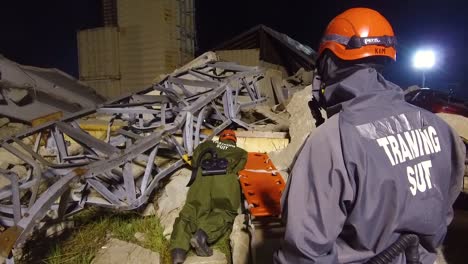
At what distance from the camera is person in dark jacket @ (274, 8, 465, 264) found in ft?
4.16

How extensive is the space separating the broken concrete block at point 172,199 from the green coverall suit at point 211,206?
489 mm

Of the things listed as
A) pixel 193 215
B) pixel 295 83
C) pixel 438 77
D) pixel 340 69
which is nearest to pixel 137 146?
pixel 193 215

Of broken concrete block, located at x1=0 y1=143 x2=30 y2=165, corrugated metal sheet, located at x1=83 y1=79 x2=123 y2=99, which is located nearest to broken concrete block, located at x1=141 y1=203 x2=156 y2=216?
broken concrete block, located at x1=0 y1=143 x2=30 y2=165

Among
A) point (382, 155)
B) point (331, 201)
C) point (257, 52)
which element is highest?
point (257, 52)

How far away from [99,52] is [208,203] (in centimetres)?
806

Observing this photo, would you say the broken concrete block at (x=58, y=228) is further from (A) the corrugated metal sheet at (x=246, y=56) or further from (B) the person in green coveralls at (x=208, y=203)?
(A) the corrugated metal sheet at (x=246, y=56)

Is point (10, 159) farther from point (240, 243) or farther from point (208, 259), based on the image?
point (240, 243)

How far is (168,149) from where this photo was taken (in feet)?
16.4

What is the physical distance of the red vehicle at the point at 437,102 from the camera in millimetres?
6340

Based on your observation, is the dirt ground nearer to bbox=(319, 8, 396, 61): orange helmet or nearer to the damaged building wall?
bbox=(319, 8, 396, 61): orange helmet

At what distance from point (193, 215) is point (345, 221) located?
2.75m

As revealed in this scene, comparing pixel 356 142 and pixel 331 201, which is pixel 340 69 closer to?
pixel 356 142

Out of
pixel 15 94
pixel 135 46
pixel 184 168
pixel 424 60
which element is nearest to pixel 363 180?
pixel 184 168

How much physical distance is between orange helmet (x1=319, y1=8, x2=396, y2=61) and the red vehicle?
232 inches
